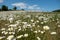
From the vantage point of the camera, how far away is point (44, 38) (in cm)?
622

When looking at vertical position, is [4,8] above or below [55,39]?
below

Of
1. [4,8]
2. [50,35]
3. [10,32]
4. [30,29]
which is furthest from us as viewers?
[4,8]

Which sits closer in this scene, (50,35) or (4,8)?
(50,35)

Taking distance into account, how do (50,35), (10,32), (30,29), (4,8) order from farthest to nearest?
1. (4,8)
2. (30,29)
3. (10,32)
4. (50,35)

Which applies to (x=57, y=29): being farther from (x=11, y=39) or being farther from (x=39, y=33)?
(x=11, y=39)

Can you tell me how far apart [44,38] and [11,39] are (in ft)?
3.79

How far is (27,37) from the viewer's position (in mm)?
6578

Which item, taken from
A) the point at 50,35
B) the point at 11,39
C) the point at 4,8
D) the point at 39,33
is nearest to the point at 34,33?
the point at 39,33

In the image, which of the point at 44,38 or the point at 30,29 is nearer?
the point at 44,38

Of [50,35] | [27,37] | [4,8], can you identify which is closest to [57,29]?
[50,35]

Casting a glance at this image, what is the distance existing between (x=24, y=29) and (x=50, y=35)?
4.57 feet

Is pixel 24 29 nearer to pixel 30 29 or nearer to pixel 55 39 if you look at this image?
pixel 30 29

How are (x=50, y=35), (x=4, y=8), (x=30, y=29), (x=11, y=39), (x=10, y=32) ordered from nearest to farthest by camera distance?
1. (x=11, y=39)
2. (x=50, y=35)
3. (x=10, y=32)
4. (x=30, y=29)
5. (x=4, y=8)

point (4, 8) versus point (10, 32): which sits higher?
point (10, 32)
